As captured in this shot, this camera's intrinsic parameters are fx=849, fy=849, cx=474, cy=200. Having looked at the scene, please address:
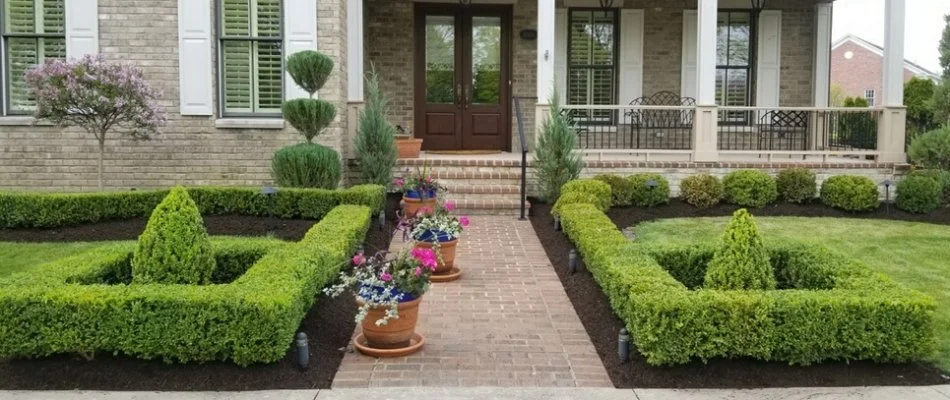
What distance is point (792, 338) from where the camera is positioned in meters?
4.70

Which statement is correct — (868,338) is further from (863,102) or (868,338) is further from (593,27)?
(863,102)

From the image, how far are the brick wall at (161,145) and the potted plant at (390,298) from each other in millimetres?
6362

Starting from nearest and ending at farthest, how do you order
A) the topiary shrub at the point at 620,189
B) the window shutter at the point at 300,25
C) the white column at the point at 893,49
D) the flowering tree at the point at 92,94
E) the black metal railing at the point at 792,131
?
the flowering tree at the point at 92,94
the topiary shrub at the point at 620,189
the window shutter at the point at 300,25
the white column at the point at 893,49
the black metal railing at the point at 792,131

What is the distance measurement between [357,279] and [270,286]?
0.50 metres

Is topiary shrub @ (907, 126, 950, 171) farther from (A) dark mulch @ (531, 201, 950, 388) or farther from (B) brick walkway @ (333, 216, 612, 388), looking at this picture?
(A) dark mulch @ (531, 201, 950, 388)

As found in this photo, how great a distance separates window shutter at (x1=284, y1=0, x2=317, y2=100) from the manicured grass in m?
3.75

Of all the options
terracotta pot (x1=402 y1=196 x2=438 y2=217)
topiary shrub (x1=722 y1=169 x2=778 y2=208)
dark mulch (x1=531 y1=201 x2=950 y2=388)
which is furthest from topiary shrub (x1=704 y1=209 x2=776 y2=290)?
topiary shrub (x1=722 y1=169 x2=778 y2=208)

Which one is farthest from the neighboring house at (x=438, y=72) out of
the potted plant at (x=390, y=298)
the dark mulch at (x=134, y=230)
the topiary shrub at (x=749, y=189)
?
the potted plant at (x=390, y=298)

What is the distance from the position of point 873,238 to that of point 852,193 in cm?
174

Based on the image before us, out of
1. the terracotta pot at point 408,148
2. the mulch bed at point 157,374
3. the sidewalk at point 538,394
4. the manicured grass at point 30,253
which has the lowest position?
the sidewalk at point 538,394

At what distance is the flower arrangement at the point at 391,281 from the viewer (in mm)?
4953

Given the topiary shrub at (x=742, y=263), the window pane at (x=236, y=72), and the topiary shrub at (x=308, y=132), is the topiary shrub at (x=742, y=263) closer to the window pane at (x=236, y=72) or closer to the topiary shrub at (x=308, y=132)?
the topiary shrub at (x=308, y=132)

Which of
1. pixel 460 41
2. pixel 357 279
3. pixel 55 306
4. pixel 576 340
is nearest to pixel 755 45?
pixel 460 41

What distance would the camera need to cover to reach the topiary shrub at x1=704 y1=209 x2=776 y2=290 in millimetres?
5191
